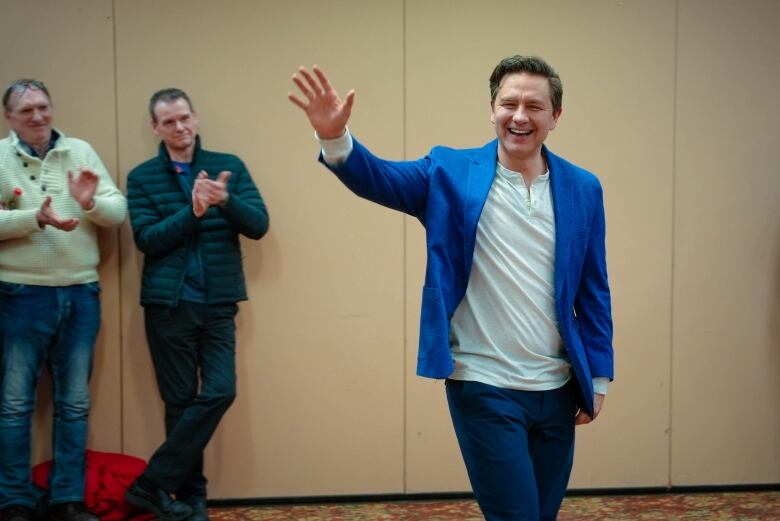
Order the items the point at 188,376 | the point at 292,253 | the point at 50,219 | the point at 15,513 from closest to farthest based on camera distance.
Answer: the point at 50,219
the point at 15,513
the point at 188,376
the point at 292,253

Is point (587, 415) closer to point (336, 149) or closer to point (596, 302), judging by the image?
point (596, 302)

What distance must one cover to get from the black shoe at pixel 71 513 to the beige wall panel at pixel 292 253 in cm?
40

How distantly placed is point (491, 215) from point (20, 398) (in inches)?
86.7

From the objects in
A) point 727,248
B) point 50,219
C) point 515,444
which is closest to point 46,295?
point 50,219

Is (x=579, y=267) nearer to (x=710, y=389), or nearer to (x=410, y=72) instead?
(x=410, y=72)

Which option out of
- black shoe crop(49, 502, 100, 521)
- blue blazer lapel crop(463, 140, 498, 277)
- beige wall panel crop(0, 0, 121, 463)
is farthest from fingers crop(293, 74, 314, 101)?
black shoe crop(49, 502, 100, 521)

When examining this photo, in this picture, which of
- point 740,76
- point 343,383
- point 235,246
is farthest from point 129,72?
point 740,76

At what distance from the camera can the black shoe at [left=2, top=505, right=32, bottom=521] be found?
3.35m

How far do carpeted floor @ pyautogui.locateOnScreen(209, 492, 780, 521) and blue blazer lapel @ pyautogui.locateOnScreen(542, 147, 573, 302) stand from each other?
1.80m

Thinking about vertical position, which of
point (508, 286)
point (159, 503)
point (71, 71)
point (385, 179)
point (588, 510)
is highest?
point (71, 71)

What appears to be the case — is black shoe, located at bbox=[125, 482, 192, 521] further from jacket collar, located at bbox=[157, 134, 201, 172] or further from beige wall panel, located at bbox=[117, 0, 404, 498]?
jacket collar, located at bbox=[157, 134, 201, 172]

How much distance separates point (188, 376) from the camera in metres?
3.47

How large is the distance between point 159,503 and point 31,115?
5.19 ft

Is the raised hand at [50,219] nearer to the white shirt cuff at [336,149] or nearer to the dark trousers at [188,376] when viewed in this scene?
the dark trousers at [188,376]
